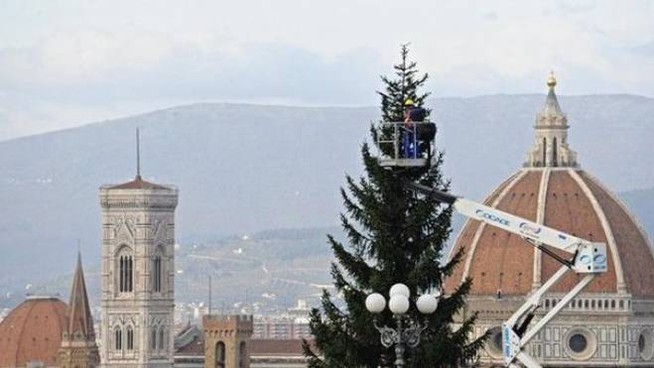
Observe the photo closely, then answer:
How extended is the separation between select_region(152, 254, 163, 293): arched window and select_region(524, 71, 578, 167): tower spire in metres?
27.8

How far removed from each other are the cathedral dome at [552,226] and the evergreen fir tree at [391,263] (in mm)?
109135

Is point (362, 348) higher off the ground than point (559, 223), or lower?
lower

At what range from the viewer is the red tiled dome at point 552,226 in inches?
6678

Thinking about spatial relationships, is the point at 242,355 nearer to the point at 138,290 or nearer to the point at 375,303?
the point at 138,290

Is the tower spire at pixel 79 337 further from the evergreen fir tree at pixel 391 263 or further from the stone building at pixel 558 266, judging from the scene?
the evergreen fir tree at pixel 391 263

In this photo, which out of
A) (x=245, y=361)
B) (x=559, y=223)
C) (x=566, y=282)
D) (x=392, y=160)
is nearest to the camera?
(x=392, y=160)

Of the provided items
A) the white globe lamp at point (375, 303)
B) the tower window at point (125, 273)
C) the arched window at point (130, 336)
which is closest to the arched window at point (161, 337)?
the arched window at point (130, 336)

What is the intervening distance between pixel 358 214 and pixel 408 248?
1.33 metres

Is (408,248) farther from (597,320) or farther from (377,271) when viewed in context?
(597,320)

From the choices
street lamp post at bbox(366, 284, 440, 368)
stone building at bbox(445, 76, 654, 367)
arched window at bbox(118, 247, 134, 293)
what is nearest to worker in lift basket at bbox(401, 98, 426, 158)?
street lamp post at bbox(366, 284, 440, 368)

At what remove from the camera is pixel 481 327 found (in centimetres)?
16800

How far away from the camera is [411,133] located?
53625 millimetres

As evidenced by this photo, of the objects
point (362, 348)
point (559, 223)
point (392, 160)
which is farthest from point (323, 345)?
point (559, 223)

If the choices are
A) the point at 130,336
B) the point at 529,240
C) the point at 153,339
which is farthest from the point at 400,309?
the point at 130,336
